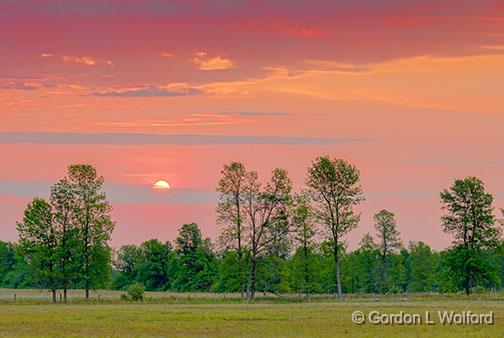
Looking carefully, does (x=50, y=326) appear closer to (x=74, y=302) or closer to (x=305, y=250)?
(x=74, y=302)

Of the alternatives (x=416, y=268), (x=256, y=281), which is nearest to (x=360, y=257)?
(x=416, y=268)

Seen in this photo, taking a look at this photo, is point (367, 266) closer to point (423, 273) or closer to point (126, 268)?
point (423, 273)

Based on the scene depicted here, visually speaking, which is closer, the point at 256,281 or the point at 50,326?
the point at 50,326

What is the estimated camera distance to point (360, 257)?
161625 mm

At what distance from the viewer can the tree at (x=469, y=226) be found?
4437 inches

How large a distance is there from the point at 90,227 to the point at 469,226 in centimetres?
4754

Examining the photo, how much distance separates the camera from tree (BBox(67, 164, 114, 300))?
110m

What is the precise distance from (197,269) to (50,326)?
376 ft

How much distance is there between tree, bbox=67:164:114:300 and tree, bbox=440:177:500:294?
140ft

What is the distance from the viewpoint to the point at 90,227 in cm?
11088

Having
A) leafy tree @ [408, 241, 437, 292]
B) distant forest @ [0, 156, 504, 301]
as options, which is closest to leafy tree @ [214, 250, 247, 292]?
distant forest @ [0, 156, 504, 301]

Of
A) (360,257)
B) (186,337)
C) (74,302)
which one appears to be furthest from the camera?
(360,257)

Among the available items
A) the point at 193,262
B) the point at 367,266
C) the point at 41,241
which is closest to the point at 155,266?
the point at 193,262

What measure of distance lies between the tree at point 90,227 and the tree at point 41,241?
322 centimetres
